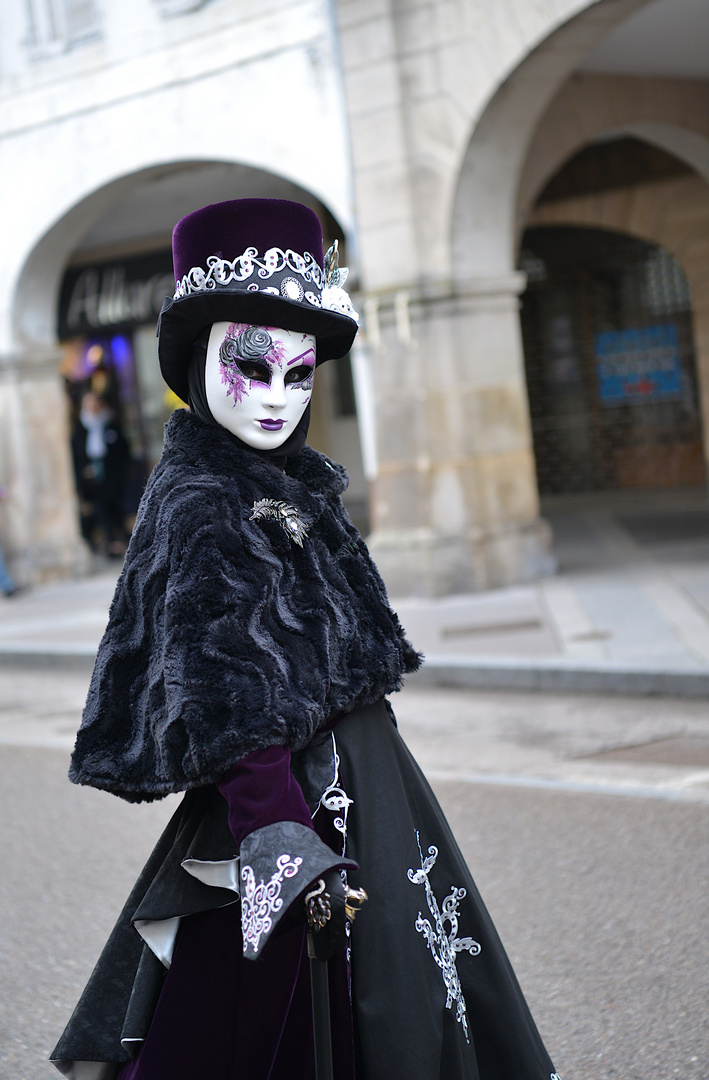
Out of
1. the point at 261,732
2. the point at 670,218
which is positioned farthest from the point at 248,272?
the point at 670,218

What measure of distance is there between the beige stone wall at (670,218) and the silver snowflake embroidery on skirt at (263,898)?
1510 centimetres

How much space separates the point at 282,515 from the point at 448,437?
868 centimetres

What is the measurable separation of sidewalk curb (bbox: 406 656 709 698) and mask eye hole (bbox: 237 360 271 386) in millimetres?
5103

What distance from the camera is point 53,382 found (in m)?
14.3

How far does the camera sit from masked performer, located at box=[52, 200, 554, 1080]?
80.8 inches

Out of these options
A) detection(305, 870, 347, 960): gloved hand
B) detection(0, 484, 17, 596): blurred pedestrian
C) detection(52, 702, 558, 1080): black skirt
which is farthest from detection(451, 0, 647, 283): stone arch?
detection(305, 870, 347, 960): gloved hand

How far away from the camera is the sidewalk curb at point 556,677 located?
22.9 ft

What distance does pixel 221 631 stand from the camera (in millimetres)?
2045

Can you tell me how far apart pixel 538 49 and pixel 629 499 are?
28.6 ft

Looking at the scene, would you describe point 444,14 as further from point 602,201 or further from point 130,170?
point 602,201

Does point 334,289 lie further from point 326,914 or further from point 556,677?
point 556,677

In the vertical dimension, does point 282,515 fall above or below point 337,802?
above

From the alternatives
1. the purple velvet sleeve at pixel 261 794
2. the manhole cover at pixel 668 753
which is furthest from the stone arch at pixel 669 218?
the purple velvet sleeve at pixel 261 794

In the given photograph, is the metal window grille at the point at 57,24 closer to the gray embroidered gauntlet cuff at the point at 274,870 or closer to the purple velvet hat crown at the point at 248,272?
the purple velvet hat crown at the point at 248,272
